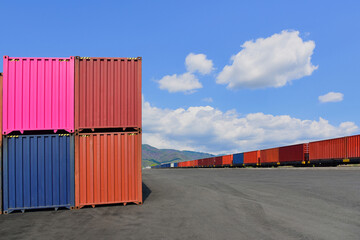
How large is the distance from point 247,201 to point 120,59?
7877 millimetres

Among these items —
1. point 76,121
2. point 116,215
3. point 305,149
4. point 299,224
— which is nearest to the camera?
point 299,224

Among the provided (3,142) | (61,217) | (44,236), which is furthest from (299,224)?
(3,142)

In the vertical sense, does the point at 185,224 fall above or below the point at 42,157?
below

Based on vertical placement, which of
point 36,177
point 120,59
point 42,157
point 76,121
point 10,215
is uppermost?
point 120,59

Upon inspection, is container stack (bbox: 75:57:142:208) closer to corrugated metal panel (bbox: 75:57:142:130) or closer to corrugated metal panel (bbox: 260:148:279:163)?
corrugated metal panel (bbox: 75:57:142:130)

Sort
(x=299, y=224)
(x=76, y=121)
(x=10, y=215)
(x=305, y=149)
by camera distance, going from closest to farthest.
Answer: (x=299, y=224), (x=10, y=215), (x=76, y=121), (x=305, y=149)

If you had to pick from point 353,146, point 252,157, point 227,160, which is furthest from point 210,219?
point 227,160

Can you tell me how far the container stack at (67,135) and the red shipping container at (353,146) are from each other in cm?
2818

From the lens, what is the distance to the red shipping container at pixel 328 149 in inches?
1312

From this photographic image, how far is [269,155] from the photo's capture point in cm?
4875

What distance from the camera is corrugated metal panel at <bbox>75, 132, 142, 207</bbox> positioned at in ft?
38.8

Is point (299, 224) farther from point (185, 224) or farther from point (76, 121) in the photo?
point (76, 121)

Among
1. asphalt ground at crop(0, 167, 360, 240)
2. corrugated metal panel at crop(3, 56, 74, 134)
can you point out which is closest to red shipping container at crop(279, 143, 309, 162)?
asphalt ground at crop(0, 167, 360, 240)

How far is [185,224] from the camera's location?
336 inches
